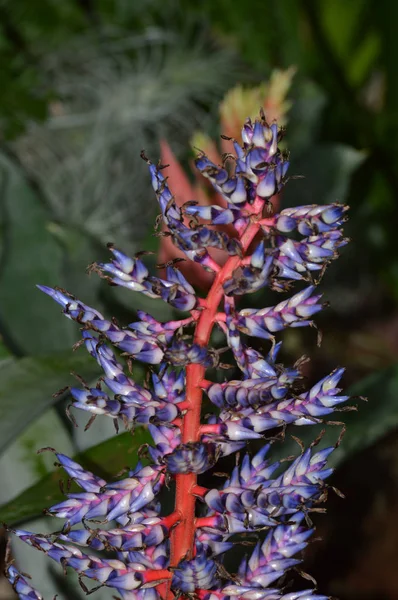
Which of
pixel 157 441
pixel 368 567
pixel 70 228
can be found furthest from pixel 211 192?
pixel 368 567

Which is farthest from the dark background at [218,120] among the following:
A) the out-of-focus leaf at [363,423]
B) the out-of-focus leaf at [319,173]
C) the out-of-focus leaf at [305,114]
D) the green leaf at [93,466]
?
the green leaf at [93,466]

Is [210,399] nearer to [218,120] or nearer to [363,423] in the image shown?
[363,423]

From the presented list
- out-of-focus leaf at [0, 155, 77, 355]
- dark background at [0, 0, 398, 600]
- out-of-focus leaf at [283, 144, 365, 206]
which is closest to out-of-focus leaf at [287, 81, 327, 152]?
dark background at [0, 0, 398, 600]

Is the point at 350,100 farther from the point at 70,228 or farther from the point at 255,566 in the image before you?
the point at 255,566

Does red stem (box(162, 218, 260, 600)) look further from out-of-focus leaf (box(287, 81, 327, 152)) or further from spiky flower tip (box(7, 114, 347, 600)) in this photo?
out-of-focus leaf (box(287, 81, 327, 152))

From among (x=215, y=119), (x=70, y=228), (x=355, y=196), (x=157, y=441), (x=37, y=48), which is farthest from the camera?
(x=37, y=48)
